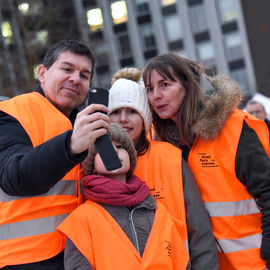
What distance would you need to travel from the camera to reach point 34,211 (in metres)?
2.21

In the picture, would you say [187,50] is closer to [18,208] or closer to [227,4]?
[227,4]

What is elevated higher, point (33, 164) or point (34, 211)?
point (33, 164)

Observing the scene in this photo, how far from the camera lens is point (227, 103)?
2752mm

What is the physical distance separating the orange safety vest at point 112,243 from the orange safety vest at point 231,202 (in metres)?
0.52

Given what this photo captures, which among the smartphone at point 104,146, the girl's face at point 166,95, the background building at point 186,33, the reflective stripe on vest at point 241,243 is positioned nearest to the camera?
the smartphone at point 104,146

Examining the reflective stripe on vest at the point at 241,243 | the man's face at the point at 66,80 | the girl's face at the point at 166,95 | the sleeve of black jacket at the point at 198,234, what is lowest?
the reflective stripe on vest at the point at 241,243

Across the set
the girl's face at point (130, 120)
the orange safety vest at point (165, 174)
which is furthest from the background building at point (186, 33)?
the orange safety vest at point (165, 174)

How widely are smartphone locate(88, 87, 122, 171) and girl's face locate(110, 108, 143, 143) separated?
3.86 feet

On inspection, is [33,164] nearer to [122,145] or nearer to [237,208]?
[122,145]

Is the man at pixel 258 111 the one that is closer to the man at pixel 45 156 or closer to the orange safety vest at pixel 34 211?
the man at pixel 45 156

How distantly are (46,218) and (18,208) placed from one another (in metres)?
0.18

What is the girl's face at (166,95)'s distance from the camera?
117 inches

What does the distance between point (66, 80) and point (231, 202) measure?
1.48 m

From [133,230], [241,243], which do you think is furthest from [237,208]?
[133,230]
